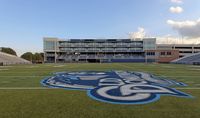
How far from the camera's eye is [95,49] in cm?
10881

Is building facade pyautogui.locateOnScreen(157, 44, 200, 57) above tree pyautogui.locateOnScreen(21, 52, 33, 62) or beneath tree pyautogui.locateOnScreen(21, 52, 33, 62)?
above

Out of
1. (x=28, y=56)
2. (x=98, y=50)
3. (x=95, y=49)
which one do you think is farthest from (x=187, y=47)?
(x=28, y=56)

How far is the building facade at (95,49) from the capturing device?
106 meters

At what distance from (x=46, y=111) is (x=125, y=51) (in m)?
103

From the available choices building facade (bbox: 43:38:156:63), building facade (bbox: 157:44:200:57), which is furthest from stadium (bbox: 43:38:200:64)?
building facade (bbox: 157:44:200:57)

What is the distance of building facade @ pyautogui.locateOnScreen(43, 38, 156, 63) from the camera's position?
10569 centimetres

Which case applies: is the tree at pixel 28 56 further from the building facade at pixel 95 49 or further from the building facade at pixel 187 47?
the building facade at pixel 187 47

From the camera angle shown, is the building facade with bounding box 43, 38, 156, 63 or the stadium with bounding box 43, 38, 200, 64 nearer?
the stadium with bounding box 43, 38, 200, 64

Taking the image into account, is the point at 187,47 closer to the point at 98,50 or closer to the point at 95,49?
the point at 98,50

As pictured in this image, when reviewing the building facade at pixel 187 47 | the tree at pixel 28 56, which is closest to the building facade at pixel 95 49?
the tree at pixel 28 56

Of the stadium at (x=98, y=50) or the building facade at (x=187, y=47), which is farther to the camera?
the building facade at (x=187, y=47)

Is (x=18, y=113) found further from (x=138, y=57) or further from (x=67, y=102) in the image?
(x=138, y=57)

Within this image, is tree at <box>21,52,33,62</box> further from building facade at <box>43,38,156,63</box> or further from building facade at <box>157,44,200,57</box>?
building facade at <box>157,44,200,57</box>

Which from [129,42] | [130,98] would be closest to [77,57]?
[129,42]
